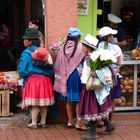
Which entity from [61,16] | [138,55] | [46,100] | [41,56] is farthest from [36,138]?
[138,55]

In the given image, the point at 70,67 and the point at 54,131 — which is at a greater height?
the point at 70,67

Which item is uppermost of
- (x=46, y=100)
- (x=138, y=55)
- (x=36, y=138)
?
(x=138, y=55)

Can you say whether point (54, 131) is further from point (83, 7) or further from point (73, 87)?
point (83, 7)

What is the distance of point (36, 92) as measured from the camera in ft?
27.8

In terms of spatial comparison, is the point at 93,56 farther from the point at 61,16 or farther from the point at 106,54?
the point at 61,16

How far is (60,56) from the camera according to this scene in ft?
27.9

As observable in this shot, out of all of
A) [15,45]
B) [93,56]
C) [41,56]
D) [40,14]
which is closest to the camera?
[93,56]

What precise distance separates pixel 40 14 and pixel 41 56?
1410 millimetres

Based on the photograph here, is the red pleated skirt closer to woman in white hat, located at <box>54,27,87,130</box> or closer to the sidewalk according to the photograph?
woman in white hat, located at <box>54,27,87,130</box>

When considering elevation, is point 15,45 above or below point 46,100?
above

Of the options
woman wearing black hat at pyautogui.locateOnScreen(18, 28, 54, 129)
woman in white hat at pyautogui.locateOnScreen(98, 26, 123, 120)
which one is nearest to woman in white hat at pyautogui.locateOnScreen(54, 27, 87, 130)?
woman wearing black hat at pyautogui.locateOnScreen(18, 28, 54, 129)

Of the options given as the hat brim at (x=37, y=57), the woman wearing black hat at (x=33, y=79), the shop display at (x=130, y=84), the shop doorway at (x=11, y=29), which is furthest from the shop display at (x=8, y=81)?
the shop display at (x=130, y=84)

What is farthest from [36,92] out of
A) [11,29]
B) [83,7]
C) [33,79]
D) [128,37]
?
[11,29]

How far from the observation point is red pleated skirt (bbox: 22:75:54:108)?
27.7 feet
